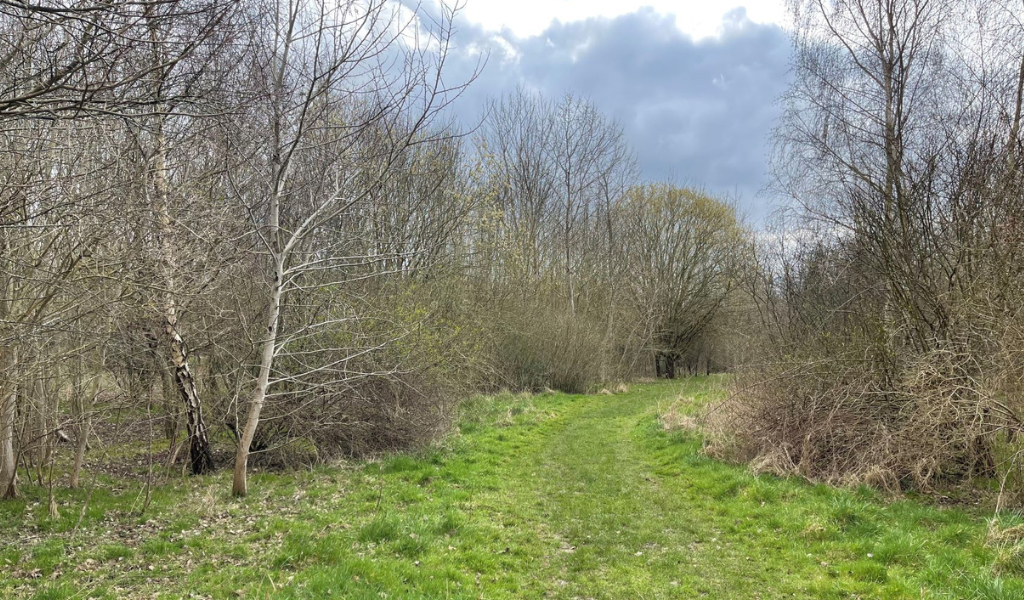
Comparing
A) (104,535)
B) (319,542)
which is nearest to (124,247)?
(104,535)

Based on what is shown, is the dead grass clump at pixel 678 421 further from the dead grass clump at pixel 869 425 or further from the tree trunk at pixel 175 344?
the tree trunk at pixel 175 344

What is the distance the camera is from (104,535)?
5645 mm

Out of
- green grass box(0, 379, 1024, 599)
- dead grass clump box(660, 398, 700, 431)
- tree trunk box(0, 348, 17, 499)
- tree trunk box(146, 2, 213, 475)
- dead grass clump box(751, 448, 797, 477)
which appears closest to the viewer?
green grass box(0, 379, 1024, 599)

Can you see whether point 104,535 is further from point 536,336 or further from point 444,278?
point 536,336

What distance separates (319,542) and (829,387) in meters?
7.08

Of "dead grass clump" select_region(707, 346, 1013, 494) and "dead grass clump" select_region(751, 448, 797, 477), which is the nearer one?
"dead grass clump" select_region(707, 346, 1013, 494)

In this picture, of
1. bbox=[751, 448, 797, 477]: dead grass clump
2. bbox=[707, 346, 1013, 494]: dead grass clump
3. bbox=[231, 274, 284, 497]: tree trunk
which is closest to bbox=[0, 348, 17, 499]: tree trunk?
bbox=[231, 274, 284, 497]: tree trunk

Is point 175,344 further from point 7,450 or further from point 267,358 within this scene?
point 7,450

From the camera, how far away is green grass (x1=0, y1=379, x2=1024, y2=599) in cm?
450

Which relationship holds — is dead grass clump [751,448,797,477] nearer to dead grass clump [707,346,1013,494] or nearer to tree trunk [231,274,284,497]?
dead grass clump [707,346,1013,494]

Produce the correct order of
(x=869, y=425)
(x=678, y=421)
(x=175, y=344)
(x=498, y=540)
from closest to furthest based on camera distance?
1. (x=498, y=540)
2. (x=869, y=425)
3. (x=175, y=344)
4. (x=678, y=421)

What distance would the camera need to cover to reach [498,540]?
19.1 feet

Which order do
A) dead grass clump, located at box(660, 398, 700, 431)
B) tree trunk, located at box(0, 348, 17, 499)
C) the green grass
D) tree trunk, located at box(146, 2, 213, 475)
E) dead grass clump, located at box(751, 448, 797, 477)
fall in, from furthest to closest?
dead grass clump, located at box(660, 398, 700, 431), dead grass clump, located at box(751, 448, 797, 477), tree trunk, located at box(0, 348, 17, 499), tree trunk, located at box(146, 2, 213, 475), the green grass

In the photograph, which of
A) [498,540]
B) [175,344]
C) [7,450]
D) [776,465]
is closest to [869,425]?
[776,465]
